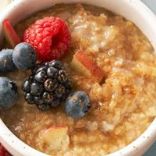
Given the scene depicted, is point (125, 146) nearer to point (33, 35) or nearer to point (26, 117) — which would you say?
point (26, 117)

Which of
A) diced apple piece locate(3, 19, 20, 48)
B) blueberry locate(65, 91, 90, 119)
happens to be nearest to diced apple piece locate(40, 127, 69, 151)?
blueberry locate(65, 91, 90, 119)

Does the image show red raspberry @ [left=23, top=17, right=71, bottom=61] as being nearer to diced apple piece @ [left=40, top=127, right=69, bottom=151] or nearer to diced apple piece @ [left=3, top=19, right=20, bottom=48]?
diced apple piece @ [left=3, top=19, right=20, bottom=48]

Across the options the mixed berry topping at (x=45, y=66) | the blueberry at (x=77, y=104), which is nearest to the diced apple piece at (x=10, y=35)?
the mixed berry topping at (x=45, y=66)

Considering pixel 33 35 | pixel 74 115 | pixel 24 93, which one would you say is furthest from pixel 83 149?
pixel 33 35

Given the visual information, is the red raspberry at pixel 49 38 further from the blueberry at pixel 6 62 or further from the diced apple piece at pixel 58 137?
the diced apple piece at pixel 58 137

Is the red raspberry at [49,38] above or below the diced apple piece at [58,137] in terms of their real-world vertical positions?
above

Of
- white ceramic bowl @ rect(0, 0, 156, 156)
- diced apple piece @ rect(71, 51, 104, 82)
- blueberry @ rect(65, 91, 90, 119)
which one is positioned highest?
white ceramic bowl @ rect(0, 0, 156, 156)
